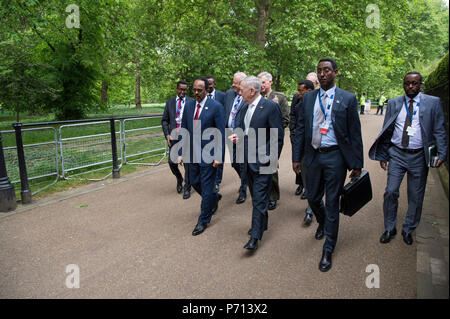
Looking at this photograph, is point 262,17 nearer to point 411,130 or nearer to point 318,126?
point 411,130

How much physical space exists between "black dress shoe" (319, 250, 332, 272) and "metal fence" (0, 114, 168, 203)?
4939 mm

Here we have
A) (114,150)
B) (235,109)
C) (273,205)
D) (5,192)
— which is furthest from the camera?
(114,150)

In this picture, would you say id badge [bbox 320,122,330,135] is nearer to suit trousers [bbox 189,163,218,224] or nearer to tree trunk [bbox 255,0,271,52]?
suit trousers [bbox 189,163,218,224]

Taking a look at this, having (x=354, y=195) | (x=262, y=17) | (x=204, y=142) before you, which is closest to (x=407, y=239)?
(x=354, y=195)

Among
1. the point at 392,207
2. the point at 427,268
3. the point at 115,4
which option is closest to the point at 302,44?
the point at 115,4

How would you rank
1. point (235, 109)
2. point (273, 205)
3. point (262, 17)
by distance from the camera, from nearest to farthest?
point (273, 205), point (235, 109), point (262, 17)

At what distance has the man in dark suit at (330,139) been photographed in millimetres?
3588

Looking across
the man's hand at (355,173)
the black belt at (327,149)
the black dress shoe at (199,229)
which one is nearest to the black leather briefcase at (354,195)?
the man's hand at (355,173)

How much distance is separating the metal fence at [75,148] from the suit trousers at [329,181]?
473 cm

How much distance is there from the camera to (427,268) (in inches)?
139

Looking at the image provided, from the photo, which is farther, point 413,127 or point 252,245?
point 413,127

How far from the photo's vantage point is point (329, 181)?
145 inches

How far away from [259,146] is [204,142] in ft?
3.32
